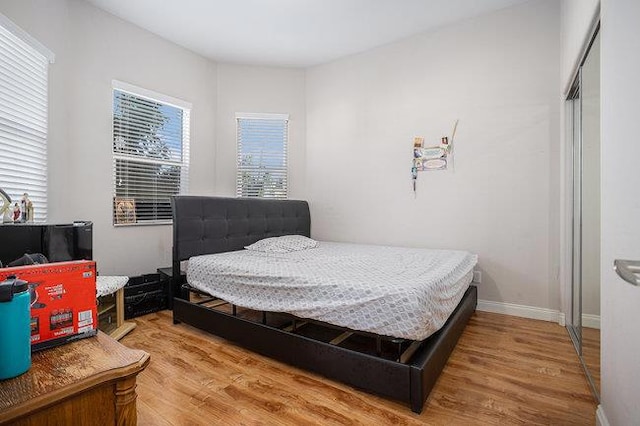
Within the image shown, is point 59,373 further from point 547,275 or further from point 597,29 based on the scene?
point 547,275

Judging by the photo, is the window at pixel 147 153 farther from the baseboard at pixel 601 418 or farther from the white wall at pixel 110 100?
the baseboard at pixel 601 418

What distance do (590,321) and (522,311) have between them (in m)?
1.17

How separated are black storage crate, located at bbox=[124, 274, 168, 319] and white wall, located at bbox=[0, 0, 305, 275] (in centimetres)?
33

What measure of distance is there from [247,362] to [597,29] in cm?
304

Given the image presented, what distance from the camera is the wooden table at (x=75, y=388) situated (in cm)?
66

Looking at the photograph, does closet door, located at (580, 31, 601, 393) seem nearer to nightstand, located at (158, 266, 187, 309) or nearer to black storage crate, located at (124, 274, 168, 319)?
nightstand, located at (158, 266, 187, 309)

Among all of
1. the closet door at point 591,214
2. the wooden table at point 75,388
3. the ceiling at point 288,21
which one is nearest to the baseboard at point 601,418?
the closet door at point 591,214

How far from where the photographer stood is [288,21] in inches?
133

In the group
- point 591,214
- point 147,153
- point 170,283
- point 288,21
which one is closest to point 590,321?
point 591,214

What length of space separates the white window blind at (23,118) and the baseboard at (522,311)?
4.25m

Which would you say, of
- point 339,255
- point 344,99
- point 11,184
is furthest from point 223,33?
point 339,255

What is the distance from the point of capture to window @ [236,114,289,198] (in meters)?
4.37

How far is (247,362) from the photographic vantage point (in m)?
2.18

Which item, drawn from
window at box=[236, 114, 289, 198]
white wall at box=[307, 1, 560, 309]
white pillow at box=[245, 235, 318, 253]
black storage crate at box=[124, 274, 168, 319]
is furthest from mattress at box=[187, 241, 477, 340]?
window at box=[236, 114, 289, 198]
